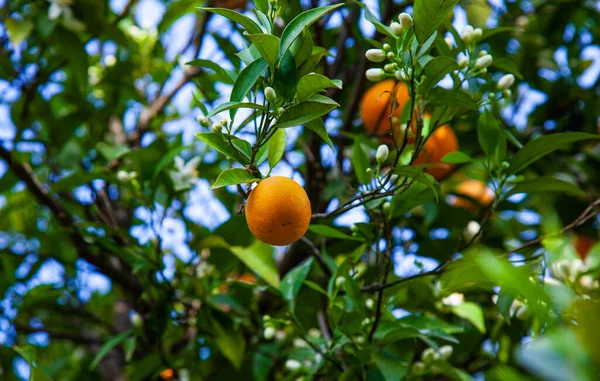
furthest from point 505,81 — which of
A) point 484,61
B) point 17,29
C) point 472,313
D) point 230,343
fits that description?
point 17,29

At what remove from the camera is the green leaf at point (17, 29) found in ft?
6.49

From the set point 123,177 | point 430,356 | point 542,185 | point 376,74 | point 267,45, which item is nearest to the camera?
point 267,45

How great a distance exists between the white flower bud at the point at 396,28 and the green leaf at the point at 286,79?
194 millimetres

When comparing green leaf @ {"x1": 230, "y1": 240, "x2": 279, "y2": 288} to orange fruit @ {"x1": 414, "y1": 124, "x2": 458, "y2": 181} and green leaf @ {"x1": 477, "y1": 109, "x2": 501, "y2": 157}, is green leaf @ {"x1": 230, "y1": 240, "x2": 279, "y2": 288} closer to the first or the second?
orange fruit @ {"x1": 414, "y1": 124, "x2": 458, "y2": 181}

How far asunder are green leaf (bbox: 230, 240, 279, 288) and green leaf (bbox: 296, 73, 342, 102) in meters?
0.72

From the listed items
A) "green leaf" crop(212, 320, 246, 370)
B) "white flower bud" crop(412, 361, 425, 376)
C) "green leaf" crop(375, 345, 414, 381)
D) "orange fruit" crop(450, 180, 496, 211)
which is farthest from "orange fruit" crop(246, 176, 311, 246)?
"orange fruit" crop(450, 180, 496, 211)

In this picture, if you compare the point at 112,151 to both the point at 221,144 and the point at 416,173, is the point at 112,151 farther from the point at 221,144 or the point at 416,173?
the point at 416,173

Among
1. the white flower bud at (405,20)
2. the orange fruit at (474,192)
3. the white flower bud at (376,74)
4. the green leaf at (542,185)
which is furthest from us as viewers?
the orange fruit at (474,192)

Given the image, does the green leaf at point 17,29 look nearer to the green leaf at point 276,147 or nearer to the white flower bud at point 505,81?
the green leaf at point 276,147

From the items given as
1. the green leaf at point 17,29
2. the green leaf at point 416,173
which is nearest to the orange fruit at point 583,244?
the green leaf at point 416,173

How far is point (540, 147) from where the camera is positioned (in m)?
1.30

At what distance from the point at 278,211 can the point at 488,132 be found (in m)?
0.53

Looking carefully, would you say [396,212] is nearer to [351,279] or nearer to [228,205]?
[351,279]

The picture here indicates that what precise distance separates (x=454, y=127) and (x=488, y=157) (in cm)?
95
